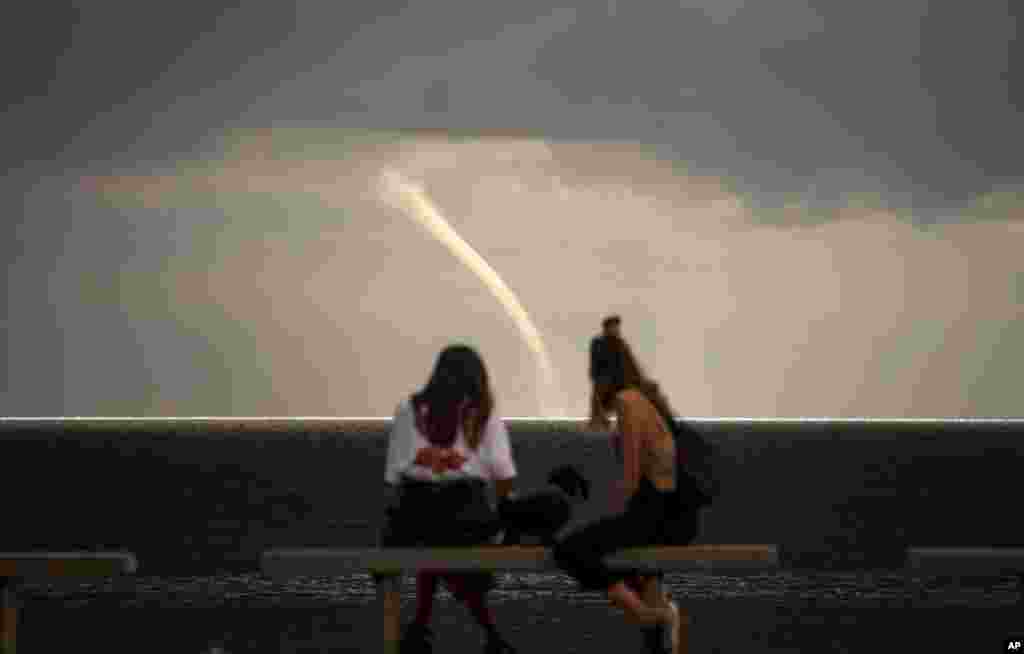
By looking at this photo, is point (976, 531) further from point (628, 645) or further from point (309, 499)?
point (628, 645)

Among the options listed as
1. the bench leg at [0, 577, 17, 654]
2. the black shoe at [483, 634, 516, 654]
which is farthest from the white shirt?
the bench leg at [0, 577, 17, 654]

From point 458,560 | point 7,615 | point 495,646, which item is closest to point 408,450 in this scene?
point 458,560

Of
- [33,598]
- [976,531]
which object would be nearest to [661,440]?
[33,598]

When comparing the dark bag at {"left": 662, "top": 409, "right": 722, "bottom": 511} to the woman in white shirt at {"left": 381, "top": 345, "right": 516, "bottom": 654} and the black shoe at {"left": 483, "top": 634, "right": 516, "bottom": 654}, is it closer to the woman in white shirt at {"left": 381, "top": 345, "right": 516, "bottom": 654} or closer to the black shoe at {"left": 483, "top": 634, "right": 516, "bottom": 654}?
the woman in white shirt at {"left": 381, "top": 345, "right": 516, "bottom": 654}

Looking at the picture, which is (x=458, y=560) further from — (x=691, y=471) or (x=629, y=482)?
(x=691, y=471)

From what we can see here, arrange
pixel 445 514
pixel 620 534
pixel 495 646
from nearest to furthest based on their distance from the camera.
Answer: pixel 620 534 → pixel 445 514 → pixel 495 646

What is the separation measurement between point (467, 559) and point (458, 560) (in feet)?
0.16

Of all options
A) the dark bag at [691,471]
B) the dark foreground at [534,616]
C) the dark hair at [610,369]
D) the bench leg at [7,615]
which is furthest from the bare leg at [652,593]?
the bench leg at [7,615]

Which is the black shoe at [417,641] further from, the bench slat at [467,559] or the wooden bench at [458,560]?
the bench slat at [467,559]

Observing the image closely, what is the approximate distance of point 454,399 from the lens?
11.2 meters

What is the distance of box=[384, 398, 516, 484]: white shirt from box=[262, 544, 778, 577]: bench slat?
45 centimetres

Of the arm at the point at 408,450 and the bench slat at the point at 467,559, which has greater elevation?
the arm at the point at 408,450

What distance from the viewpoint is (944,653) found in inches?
515

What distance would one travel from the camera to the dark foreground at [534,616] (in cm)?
1406
